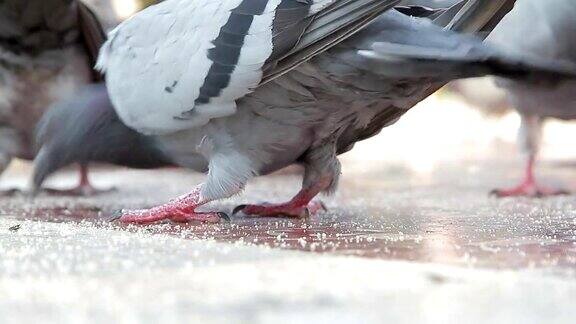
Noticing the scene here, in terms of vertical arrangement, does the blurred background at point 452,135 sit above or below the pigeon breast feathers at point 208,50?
below

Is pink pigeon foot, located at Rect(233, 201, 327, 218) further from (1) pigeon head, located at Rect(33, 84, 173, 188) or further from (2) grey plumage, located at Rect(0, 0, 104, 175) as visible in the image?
(2) grey plumage, located at Rect(0, 0, 104, 175)

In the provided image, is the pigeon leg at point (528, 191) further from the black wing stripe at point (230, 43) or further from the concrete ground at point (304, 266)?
the black wing stripe at point (230, 43)

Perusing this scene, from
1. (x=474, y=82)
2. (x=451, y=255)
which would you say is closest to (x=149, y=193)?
(x=451, y=255)

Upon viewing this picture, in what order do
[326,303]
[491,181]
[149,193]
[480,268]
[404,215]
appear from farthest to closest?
[491,181] < [149,193] < [404,215] < [480,268] < [326,303]

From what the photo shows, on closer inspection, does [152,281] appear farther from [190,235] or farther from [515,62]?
[515,62]

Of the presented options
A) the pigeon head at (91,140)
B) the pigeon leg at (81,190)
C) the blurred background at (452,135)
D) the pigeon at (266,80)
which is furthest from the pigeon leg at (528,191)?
the pigeon leg at (81,190)
